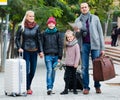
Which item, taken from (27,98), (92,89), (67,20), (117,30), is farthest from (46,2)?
(117,30)

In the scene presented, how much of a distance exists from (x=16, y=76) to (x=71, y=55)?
51.6 inches

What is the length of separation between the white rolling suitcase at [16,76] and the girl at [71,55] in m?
0.96

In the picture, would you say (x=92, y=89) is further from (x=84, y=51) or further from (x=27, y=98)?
(x=27, y=98)

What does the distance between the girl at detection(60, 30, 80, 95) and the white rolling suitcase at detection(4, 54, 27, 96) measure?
3.15ft

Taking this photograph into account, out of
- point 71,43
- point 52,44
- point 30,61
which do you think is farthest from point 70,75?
point 30,61

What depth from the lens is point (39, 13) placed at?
2184cm

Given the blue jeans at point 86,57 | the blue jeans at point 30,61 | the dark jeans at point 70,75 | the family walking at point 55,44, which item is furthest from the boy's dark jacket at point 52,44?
the blue jeans at point 86,57

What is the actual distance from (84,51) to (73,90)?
922mm

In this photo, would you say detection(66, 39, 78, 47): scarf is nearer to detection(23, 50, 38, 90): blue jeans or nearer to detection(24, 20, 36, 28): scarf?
detection(23, 50, 38, 90): blue jeans

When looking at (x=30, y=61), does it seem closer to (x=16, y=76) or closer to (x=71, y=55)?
(x=16, y=76)

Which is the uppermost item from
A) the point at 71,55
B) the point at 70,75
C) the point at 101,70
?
the point at 71,55

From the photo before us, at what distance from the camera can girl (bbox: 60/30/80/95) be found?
11.8 metres

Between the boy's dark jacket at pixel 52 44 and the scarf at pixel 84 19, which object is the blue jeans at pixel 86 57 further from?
the boy's dark jacket at pixel 52 44

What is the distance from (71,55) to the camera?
467 inches
